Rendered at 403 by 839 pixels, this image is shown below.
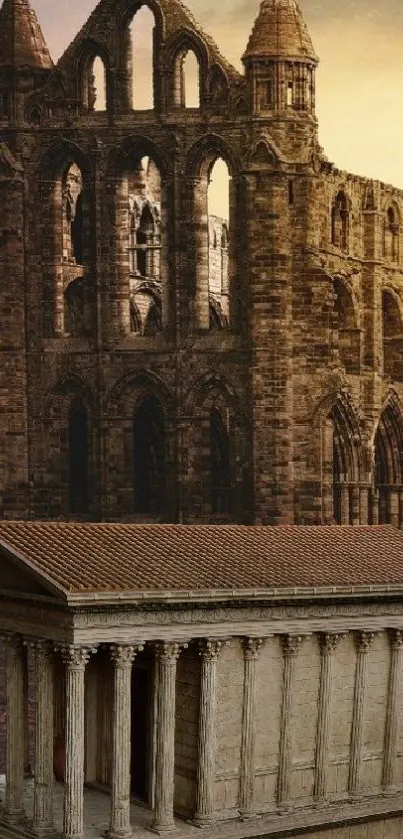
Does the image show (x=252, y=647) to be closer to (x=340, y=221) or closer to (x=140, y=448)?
(x=140, y=448)

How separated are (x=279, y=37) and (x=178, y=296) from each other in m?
8.75

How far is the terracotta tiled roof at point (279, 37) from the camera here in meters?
86.3

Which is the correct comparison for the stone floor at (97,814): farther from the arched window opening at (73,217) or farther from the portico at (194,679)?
the arched window opening at (73,217)

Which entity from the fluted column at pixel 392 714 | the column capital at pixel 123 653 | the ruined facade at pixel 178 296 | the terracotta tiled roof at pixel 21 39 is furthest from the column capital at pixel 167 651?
the terracotta tiled roof at pixel 21 39

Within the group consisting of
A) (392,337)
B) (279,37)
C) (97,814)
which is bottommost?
(97,814)

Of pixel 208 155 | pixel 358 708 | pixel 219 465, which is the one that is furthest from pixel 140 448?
pixel 358 708

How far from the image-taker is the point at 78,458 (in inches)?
3565

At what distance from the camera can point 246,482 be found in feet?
285

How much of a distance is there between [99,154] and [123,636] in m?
40.0

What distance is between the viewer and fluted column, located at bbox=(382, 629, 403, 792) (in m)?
55.7

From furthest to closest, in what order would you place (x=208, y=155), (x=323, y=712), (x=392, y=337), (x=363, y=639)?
(x=392, y=337) < (x=208, y=155) < (x=363, y=639) < (x=323, y=712)

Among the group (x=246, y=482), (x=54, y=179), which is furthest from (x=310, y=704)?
(x=54, y=179)

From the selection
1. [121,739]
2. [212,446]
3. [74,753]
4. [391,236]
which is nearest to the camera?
[74,753]

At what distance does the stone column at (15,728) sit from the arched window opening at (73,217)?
38162 millimetres
